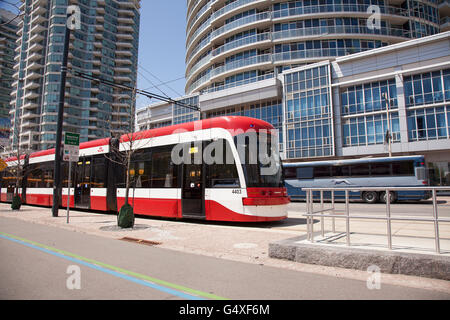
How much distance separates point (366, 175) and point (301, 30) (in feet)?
95.3

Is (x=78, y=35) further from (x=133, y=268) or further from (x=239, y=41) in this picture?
(x=133, y=268)

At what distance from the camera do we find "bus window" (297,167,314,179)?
24.3 meters

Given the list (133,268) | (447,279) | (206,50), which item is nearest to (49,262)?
(133,268)

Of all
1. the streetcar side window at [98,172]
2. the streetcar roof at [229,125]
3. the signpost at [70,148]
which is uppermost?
the streetcar roof at [229,125]

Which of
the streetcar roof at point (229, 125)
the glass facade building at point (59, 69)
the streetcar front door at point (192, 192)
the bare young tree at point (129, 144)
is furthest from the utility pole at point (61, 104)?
the glass facade building at point (59, 69)

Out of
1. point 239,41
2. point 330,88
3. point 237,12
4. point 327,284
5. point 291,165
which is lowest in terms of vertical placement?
point 327,284

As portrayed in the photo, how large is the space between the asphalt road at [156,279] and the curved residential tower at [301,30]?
131ft

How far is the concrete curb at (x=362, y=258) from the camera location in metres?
4.23

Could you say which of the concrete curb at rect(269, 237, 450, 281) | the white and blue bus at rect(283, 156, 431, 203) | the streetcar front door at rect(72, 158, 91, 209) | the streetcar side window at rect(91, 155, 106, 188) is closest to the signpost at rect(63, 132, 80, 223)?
the streetcar side window at rect(91, 155, 106, 188)

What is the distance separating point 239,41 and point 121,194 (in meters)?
39.5

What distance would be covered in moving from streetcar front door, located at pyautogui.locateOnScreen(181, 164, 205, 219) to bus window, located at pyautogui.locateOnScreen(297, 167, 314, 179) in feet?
52.4

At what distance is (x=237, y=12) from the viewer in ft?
153

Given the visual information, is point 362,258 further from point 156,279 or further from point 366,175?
point 366,175

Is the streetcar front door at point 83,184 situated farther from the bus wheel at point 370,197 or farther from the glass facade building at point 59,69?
the glass facade building at point 59,69
